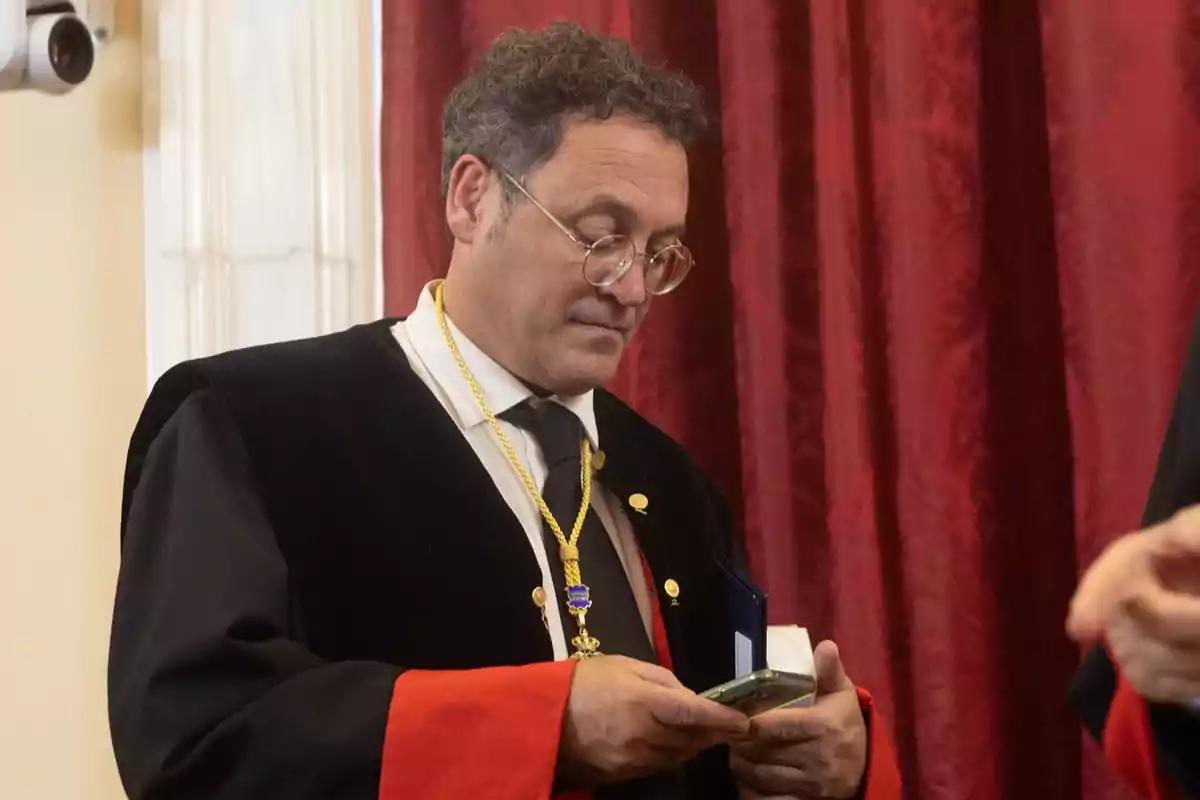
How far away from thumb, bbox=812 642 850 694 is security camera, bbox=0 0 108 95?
119cm

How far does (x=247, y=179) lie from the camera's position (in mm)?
1694

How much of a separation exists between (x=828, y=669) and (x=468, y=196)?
61 cm

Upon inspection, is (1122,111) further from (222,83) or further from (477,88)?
(222,83)

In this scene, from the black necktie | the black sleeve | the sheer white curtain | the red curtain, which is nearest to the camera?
the black sleeve

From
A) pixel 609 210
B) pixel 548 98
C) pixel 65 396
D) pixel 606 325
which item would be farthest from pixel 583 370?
pixel 65 396

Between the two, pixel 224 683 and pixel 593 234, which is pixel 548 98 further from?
pixel 224 683

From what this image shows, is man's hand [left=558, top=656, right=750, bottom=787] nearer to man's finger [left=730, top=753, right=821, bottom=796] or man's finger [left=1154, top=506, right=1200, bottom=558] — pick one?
man's finger [left=730, top=753, right=821, bottom=796]

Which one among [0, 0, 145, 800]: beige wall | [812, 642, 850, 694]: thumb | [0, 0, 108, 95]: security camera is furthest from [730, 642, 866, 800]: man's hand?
[0, 0, 108, 95]: security camera

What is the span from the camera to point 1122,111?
1.43 metres

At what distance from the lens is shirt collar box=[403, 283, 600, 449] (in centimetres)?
127

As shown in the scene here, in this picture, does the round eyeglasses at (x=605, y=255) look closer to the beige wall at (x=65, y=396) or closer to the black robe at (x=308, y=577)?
the black robe at (x=308, y=577)

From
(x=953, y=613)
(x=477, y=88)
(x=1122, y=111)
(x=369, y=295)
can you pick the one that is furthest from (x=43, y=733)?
(x=1122, y=111)

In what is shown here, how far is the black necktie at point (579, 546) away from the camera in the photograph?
1238 millimetres

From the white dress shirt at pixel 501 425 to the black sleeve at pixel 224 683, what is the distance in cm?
26
